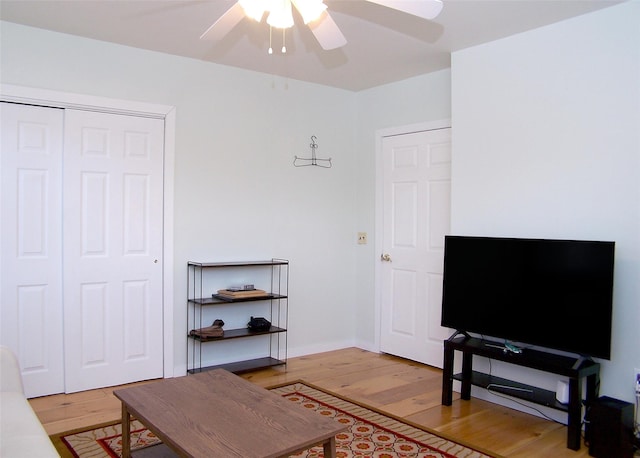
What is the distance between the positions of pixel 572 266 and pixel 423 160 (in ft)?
5.97

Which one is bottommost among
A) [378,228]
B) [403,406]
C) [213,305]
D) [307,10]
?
[403,406]

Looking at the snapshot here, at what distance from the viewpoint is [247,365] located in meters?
4.36

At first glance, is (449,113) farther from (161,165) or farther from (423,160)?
(161,165)

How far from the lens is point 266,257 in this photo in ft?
15.4

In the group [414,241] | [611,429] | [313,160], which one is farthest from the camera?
[313,160]

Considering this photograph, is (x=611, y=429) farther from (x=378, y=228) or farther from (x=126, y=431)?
(x=378, y=228)

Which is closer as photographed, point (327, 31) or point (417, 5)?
point (417, 5)

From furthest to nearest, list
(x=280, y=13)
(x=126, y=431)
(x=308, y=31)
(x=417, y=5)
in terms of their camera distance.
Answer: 1. (x=308, y=31)
2. (x=126, y=431)
3. (x=280, y=13)
4. (x=417, y=5)

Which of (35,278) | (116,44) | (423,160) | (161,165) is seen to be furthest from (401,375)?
(116,44)

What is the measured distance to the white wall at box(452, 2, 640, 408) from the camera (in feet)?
9.95

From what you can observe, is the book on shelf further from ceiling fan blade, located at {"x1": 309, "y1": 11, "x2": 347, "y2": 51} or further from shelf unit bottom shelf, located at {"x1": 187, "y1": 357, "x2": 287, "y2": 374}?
ceiling fan blade, located at {"x1": 309, "y1": 11, "x2": 347, "y2": 51}

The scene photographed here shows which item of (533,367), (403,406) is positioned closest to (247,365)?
(403,406)

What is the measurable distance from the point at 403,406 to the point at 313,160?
7.97 ft

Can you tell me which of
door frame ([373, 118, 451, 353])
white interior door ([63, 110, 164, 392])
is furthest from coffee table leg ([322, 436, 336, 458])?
door frame ([373, 118, 451, 353])
